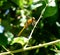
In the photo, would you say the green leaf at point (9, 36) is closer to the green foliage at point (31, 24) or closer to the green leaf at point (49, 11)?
the green foliage at point (31, 24)

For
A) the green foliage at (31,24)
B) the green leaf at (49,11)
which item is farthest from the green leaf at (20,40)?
the green leaf at (49,11)

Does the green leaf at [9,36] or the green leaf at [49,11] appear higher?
the green leaf at [49,11]

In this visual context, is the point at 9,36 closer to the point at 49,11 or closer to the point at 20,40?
the point at 20,40

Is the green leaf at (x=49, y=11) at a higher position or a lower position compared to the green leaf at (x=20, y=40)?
higher

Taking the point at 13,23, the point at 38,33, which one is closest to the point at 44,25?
the point at 38,33

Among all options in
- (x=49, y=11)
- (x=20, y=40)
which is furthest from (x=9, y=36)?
(x=49, y=11)

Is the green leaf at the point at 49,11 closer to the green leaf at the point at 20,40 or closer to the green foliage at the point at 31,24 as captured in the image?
the green foliage at the point at 31,24

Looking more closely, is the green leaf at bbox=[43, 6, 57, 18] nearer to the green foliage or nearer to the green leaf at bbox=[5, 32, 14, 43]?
the green foliage

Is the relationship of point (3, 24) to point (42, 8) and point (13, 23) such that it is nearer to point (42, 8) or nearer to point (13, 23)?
point (13, 23)
